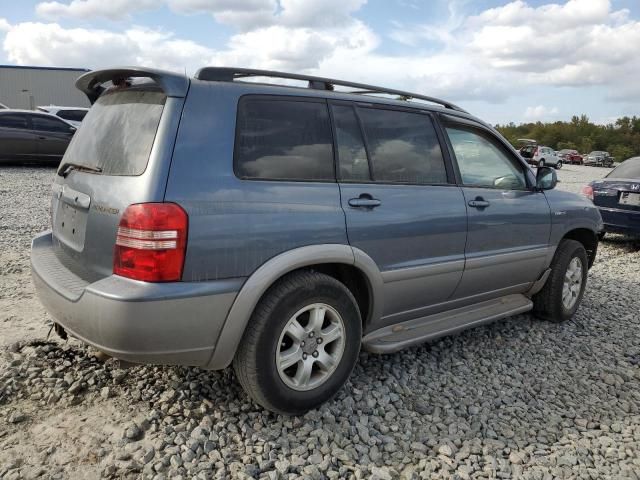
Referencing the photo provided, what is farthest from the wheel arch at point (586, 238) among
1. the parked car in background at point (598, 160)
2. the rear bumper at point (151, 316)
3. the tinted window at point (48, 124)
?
the parked car in background at point (598, 160)

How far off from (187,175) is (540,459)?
2.26 m

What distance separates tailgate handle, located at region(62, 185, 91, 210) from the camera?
8.84 feet

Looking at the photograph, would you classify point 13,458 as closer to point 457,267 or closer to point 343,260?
point 343,260

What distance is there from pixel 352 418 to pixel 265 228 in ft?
3.94

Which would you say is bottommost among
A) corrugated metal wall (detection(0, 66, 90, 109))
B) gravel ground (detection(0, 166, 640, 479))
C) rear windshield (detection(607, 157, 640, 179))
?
gravel ground (detection(0, 166, 640, 479))

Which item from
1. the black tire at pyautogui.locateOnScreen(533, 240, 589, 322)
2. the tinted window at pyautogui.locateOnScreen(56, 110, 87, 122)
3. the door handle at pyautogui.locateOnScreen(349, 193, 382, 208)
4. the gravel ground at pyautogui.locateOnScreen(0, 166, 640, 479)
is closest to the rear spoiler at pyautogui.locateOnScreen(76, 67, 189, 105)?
the door handle at pyautogui.locateOnScreen(349, 193, 382, 208)

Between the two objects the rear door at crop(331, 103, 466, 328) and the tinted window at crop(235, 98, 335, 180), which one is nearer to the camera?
the tinted window at crop(235, 98, 335, 180)

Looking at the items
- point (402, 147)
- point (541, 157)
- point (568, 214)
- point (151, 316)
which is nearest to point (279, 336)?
point (151, 316)

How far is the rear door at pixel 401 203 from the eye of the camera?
305cm

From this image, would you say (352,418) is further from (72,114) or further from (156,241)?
(72,114)

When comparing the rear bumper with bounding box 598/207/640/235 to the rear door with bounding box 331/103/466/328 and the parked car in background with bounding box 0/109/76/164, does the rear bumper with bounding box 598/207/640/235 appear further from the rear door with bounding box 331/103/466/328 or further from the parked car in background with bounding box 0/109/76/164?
the parked car in background with bounding box 0/109/76/164

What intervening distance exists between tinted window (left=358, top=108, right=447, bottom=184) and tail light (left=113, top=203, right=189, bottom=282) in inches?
51.6

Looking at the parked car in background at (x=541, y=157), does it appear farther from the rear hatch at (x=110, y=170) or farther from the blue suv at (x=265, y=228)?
the rear hatch at (x=110, y=170)

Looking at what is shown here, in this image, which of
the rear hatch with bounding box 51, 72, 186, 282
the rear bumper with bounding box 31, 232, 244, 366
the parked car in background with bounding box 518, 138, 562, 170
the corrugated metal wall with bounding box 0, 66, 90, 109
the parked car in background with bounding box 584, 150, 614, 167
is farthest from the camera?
the parked car in background with bounding box 584, 150, 614, 167
